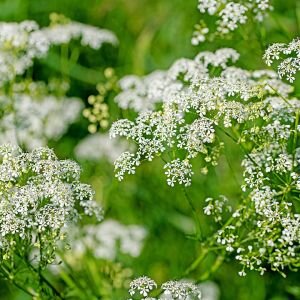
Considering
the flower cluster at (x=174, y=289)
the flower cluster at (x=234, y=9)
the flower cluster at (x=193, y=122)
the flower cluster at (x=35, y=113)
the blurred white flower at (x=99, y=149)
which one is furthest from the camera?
the blurred white flower at (x=99, y=149)

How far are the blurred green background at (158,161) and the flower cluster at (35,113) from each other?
306 mm

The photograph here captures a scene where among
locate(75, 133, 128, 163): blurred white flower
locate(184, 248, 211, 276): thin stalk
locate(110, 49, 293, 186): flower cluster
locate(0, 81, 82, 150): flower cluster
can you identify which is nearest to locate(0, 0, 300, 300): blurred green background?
locate(75, 133, 128, 163): blurred white flower

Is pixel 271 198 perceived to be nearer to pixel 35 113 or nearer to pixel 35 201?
pixel 35 201

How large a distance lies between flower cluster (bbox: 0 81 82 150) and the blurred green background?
31 cm

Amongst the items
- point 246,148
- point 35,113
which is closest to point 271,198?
point 246,148

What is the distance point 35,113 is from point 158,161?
1.18 metres

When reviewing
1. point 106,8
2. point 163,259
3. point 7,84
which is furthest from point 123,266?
point 106,8

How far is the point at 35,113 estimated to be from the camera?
540 cm

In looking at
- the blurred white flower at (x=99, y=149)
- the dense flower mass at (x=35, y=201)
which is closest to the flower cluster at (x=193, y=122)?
the dense flower mass at (x=35, y=201)

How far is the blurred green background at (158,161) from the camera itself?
4992mm

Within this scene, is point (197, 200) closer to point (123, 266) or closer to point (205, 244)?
point (123, 266)

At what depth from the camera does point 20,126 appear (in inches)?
203

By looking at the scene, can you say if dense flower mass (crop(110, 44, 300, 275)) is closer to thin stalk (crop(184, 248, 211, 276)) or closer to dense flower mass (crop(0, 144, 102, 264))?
thin stalk (crop(184, 248, 211, 276))

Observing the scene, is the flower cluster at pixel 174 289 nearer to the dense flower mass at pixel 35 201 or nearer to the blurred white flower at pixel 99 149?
the dense flower mass at pixel 35 201
